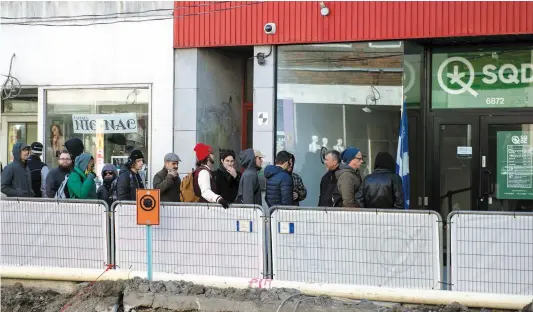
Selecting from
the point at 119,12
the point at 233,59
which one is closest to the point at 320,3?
the point at 233,59

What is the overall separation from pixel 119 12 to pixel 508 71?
6514 mm

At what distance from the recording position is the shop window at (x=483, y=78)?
11.6 metres

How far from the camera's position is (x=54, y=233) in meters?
9.48

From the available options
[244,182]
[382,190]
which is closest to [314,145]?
[244,182]

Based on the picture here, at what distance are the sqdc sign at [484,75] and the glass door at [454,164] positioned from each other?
1.66 feet

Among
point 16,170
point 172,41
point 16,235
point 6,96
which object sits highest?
point 172,41

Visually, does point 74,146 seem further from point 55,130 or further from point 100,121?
point 55,130

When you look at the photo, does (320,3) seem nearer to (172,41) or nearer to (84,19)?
(172,41)

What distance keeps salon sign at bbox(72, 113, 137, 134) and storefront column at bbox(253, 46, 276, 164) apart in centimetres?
227

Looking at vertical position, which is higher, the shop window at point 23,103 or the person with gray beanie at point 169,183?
the shop window at point 23,103

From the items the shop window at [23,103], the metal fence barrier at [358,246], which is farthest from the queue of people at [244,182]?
the shop window at [23,103]

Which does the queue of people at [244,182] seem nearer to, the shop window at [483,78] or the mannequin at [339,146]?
the mannequin at [339,146]

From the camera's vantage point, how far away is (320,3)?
39.0 feet

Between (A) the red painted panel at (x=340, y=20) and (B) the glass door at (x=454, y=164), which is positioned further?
(B) the glass door at (x=454, y=164)
